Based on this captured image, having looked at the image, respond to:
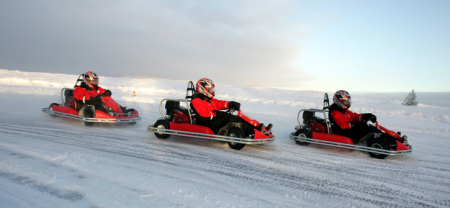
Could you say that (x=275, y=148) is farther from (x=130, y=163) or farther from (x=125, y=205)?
(x=125, y=205)

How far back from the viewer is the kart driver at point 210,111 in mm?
6216

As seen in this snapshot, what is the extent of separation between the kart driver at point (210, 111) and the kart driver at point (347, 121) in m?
1.71

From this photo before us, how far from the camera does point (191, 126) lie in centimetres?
642

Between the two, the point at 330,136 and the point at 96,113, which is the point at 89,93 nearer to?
the point at 96,113

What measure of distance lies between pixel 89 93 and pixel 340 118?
8056 millimetres

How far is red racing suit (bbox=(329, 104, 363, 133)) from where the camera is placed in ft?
21.3

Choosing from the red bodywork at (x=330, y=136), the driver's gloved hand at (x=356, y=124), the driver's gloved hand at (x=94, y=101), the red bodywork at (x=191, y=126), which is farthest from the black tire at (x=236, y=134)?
the driver's gloved hand at (x=94, y=101)

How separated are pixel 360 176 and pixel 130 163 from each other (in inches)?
156

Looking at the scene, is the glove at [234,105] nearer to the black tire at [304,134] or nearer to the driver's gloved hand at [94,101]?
the black tire at [304,134]

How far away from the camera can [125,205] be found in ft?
9.99

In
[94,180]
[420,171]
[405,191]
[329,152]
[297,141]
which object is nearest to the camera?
[94,180]

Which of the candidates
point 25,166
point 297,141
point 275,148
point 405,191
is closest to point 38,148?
point 25,166

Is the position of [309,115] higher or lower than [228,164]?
higher

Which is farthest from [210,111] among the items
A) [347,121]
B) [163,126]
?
[347,121]
